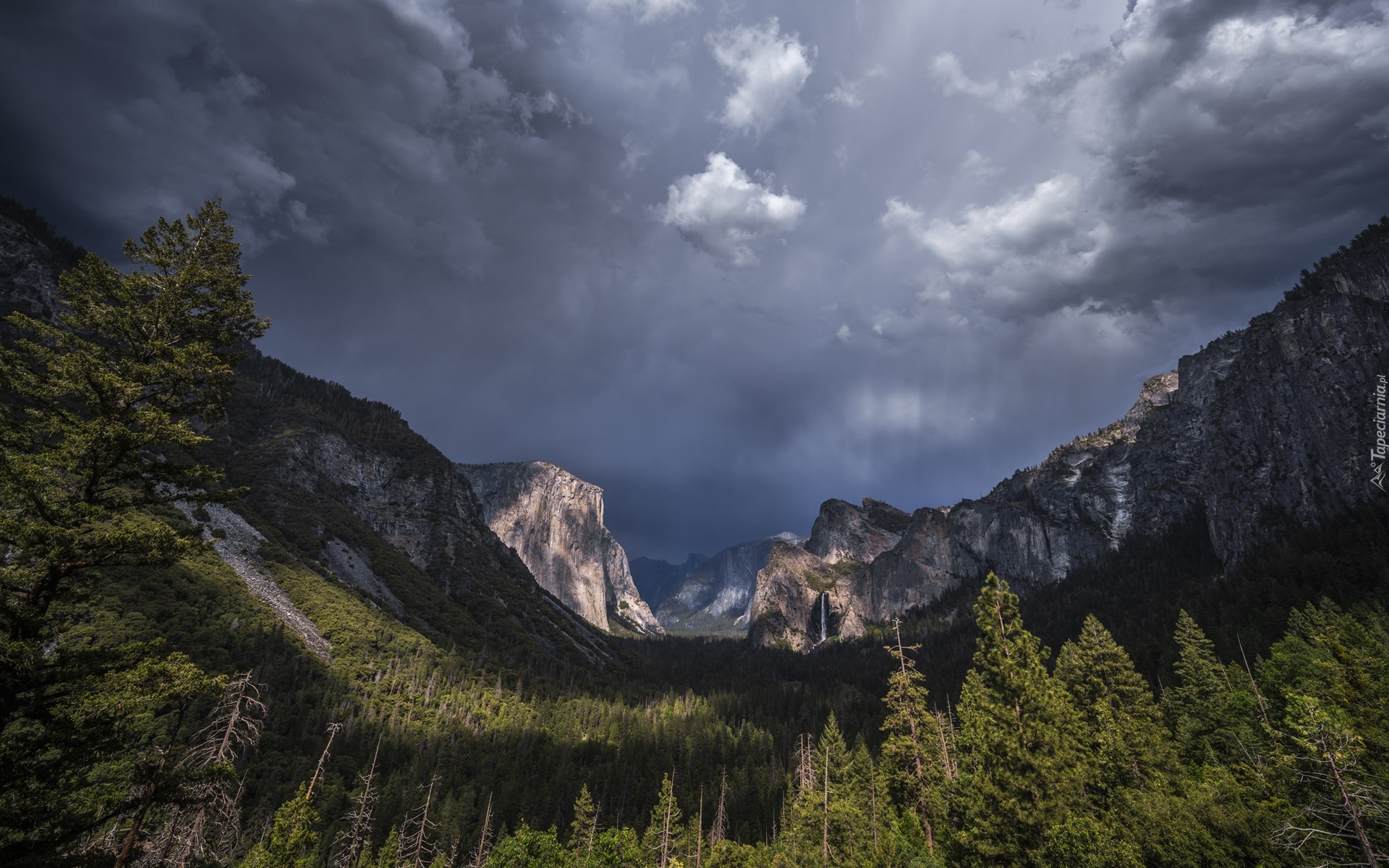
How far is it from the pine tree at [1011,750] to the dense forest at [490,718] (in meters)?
0.16

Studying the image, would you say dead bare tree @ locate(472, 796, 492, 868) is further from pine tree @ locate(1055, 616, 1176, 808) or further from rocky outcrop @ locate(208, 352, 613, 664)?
rocky outcrop @ locate(208, 352, 613, 664)

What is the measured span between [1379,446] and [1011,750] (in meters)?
130

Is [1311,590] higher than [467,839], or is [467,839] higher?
[1311,590]

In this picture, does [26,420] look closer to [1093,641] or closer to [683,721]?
[1093,641]

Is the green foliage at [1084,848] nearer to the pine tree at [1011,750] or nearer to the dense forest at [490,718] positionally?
the dense forest at [490,718]

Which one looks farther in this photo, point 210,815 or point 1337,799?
point 210,815

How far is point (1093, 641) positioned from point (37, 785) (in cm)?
6129

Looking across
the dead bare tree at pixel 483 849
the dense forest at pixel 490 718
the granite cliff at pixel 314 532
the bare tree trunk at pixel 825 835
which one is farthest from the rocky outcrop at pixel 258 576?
the bare tree trunk at pixel 825 835

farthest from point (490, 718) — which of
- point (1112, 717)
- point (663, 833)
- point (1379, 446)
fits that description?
point (1379, 446)

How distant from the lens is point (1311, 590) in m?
77.3

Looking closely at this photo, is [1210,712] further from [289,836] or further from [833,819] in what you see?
[289,836]

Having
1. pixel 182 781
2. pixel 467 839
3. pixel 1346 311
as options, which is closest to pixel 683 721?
pixel 467 839

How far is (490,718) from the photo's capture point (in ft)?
358

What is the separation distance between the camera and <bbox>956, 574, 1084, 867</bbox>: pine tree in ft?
80.9
